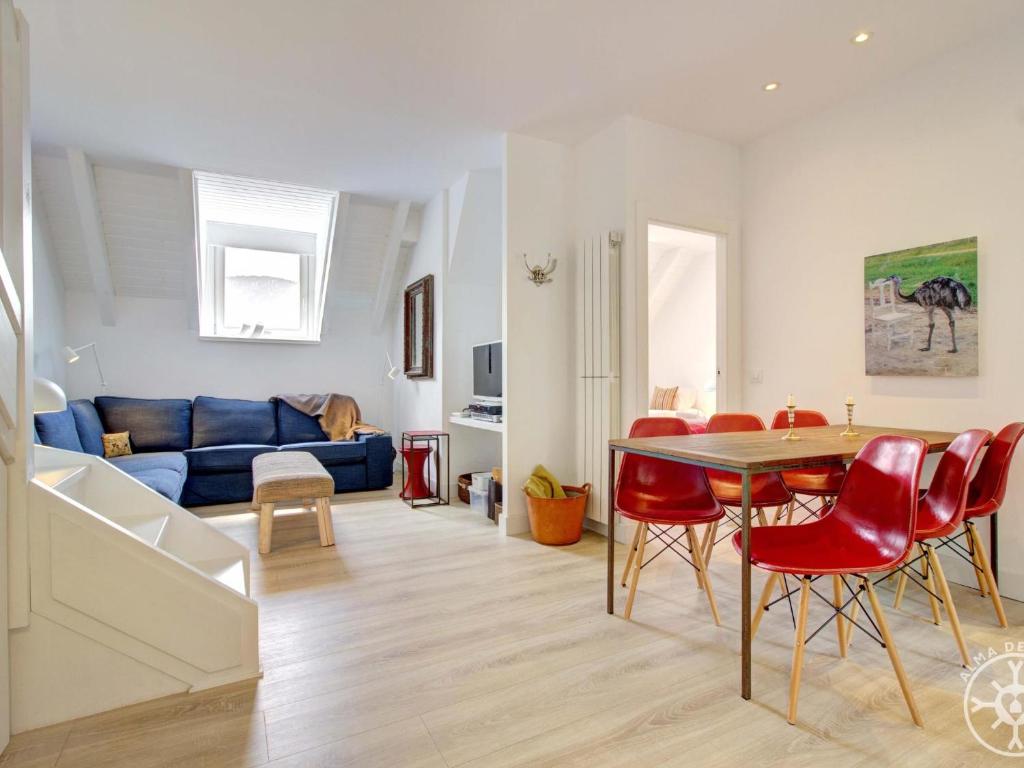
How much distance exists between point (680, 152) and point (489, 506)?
2804 mm

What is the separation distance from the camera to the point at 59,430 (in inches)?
135

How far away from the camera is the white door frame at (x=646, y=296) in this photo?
3389 mm

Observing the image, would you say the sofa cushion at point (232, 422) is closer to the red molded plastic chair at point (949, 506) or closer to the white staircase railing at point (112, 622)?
the white staircase railing at point (112, 622)

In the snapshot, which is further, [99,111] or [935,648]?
[99,111]

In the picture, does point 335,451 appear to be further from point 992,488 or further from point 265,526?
point 992,488

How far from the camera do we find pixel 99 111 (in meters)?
3.34

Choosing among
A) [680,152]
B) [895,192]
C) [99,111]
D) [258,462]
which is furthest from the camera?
[258,462]

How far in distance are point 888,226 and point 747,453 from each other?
2008 millimetres

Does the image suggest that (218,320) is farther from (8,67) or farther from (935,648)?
(935,648)

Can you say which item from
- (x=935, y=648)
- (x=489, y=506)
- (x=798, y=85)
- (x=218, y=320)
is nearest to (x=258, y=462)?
(x=489, y=506)

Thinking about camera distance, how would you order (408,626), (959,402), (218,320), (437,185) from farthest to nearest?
(218,320), (437,185), (959,402), (408,626)

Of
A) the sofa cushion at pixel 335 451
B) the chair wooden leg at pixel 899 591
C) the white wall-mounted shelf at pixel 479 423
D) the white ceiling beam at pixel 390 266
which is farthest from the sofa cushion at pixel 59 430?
the chair wooden leg at pixel 899 591

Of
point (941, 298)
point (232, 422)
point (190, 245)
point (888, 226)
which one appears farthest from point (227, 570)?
point (888, 226)

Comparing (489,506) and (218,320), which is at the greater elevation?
(218,320)
